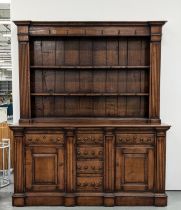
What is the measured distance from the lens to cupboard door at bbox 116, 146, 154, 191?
3918mm

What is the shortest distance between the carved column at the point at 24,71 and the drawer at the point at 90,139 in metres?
0.80

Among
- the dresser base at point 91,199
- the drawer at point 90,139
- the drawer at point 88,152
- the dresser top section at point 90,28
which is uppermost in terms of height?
the dresser top section at point 90,28

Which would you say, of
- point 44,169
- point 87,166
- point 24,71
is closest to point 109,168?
point 87,166

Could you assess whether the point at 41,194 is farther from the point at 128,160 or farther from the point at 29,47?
the point at 29,47

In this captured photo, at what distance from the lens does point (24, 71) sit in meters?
4.10

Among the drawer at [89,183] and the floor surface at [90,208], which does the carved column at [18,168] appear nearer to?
the floor surface at [90,208]

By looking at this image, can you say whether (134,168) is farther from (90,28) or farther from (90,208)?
(90,28)

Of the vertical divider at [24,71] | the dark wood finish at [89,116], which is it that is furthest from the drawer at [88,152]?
the vertical divider at [24,71]

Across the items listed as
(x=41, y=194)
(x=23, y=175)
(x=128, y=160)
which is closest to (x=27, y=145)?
(x=23, y=175)

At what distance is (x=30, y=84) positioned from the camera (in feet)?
13.9

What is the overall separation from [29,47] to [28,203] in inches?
81.1

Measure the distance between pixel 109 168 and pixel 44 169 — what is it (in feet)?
2.73

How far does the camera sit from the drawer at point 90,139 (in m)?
3.90

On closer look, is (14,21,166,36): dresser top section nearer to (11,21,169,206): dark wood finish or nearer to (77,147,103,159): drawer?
(11,21,169,206): dark wood finish
